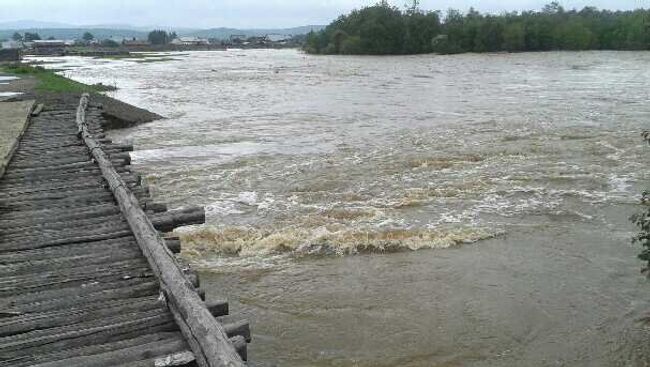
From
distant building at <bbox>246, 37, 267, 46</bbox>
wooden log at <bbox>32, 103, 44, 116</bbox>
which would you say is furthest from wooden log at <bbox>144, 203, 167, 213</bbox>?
distant building at <bbox>246, 37, 267, 46</bbox>

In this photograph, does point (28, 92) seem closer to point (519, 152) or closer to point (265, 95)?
point (265, 95)

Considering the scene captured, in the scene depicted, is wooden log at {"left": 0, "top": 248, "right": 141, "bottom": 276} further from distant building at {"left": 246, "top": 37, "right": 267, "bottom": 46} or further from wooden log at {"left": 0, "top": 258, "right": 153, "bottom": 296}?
distant building at {"left": 246, "top": 37, "right": 267, "bottom": 46}

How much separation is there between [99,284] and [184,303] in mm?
1178

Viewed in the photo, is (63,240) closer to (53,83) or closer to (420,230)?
(420,230)

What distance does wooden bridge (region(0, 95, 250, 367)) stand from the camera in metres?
4.20

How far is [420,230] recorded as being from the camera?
11.3 metres

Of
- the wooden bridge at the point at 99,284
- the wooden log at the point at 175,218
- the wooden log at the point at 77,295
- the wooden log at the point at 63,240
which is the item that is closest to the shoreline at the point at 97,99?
the wooden bridge at the point at 99,284

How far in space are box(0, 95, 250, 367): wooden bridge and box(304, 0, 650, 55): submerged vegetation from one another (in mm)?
76151

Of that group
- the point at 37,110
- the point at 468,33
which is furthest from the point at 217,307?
the point at 468,33

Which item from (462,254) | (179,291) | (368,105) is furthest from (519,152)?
(179,291)

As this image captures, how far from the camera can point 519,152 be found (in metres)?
18.2

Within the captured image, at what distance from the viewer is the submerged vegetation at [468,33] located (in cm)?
8112

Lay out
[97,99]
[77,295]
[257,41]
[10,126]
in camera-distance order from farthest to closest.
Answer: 1. [257,41]
2. [97,99]
3. [10,126]
4. [77,295]

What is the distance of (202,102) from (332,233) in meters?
23.3
